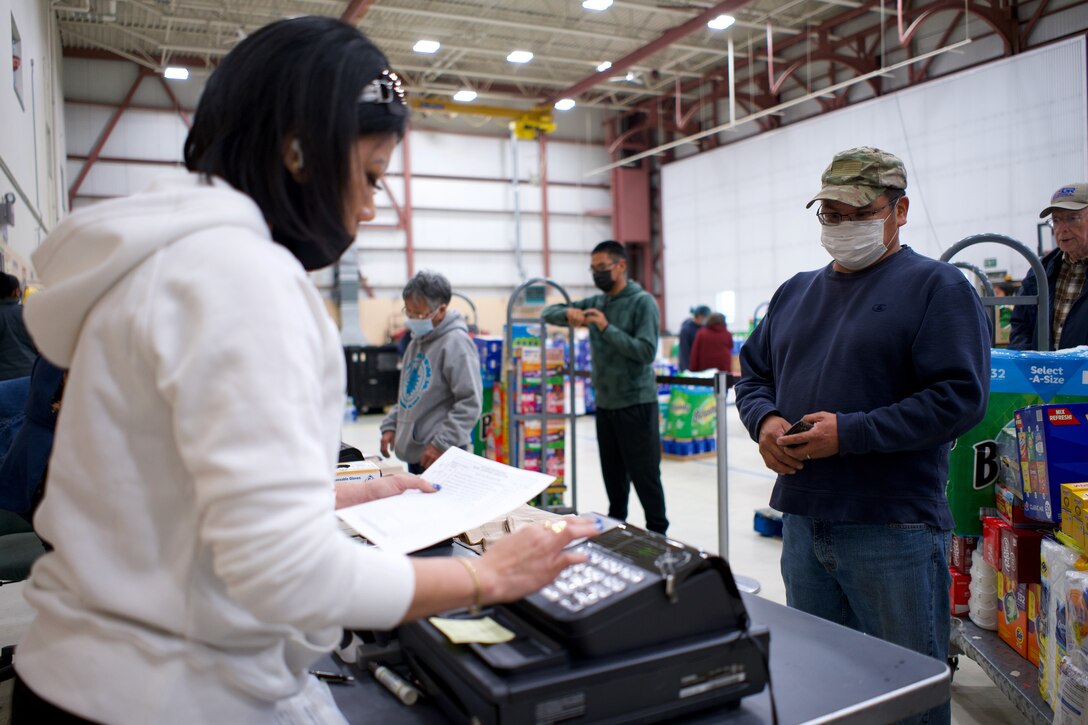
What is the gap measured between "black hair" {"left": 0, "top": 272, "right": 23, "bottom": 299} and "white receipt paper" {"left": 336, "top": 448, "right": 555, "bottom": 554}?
4.11 metres

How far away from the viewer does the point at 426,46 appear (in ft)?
41.1

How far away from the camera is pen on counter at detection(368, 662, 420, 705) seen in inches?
41.4

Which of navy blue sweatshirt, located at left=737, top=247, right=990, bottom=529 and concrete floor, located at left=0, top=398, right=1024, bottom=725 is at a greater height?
navy blue sweatshirt, located at left=737, top=247, right=990, bottom=529

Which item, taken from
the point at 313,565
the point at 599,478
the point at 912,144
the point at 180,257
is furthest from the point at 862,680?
the point at 912,144

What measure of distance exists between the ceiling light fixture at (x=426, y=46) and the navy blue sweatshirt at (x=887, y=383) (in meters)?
11.9

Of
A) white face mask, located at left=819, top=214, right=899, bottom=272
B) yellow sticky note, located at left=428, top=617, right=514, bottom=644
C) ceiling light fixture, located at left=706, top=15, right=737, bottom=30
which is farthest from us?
ceiling light fixture, located at left=706, top=15, right=737, bottom=30

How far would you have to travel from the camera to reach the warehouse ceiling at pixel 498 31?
38.2 feet

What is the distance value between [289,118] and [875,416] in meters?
1.32

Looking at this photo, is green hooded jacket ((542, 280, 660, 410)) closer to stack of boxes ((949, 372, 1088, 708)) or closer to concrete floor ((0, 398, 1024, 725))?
concrete floor ((0, 398, 1024, 725))

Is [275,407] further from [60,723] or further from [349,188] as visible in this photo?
[60,723]

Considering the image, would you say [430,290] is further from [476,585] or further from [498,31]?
[498,31]

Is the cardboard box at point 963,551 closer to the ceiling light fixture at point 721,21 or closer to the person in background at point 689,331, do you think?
the person in background at point 689,331

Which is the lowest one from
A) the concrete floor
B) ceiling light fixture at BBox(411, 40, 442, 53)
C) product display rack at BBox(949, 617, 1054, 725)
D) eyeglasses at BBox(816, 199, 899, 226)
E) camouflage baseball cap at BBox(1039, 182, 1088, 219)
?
the concrete floor

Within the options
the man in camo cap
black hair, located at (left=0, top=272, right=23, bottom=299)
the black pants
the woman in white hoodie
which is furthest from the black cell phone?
black hair, located at (left=0, top=272, right=23, bottom=299)
